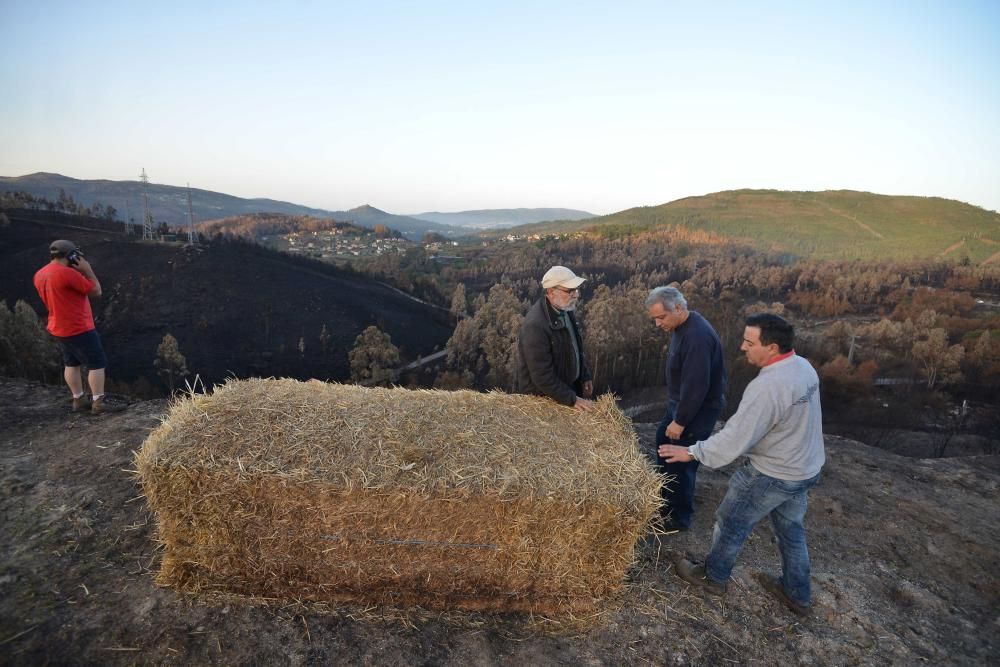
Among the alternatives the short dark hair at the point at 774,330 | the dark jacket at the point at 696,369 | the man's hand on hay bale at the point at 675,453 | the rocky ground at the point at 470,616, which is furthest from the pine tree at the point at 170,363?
the short dark hair at the point at 774,330

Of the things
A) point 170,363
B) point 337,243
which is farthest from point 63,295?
point 337,243

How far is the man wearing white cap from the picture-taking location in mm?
4254

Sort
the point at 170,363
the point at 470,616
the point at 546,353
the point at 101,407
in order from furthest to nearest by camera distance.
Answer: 1. the point at 170,363
2. the point at 101,407
3. the point at 546,353
4. the point at 470,616

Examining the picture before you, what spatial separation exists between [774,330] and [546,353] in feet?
6.27

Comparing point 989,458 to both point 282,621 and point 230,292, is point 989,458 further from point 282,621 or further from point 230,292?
point 230,292

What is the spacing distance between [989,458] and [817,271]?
6357 centimetres

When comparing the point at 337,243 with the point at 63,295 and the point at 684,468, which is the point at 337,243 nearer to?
the point at 63,295

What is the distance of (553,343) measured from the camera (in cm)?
436

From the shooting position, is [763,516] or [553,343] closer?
[763,516]

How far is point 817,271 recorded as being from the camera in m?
60.4

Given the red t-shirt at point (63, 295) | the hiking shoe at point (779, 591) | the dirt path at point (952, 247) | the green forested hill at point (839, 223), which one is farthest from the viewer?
the green forested hill at point (839, 223)

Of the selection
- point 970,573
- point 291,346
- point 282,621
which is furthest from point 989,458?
point 291,346

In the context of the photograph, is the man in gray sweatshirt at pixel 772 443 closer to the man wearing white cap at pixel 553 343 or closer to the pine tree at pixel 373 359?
the man wearing white cap at pixel 553 343

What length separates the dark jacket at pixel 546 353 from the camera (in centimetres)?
428
